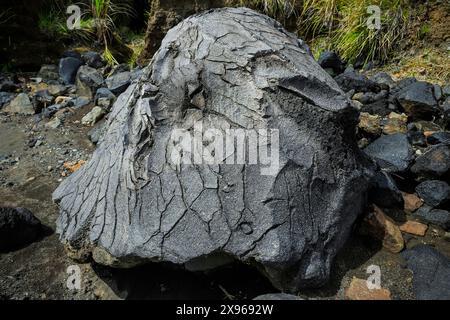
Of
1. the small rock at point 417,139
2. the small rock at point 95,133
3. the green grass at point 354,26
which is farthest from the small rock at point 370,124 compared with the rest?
the small rock at point 95,133

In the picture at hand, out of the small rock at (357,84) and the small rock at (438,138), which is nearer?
the small rock at (438,138)

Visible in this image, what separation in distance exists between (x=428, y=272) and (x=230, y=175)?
3.40ft

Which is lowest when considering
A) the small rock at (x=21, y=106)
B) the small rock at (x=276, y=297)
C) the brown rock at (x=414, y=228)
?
the small rock at (x=21, y=106)

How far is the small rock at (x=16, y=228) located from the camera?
237 cm

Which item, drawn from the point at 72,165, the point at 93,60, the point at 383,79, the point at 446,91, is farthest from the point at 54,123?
the point at 446,91

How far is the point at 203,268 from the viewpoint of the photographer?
2002mm

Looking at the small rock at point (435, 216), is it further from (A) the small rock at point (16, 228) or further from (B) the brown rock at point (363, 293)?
(A) the small rock at point (16, 228)

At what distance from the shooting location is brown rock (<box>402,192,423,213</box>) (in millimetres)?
2553

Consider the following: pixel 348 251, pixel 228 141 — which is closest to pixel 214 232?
pixel 228 141

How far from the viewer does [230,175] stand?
194 centimetres

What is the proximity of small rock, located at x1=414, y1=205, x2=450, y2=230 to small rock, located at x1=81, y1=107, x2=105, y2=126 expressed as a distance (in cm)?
263

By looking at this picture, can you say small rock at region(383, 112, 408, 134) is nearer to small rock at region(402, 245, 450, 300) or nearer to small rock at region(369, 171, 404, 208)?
small rock at region(369, 171, 404, 208)

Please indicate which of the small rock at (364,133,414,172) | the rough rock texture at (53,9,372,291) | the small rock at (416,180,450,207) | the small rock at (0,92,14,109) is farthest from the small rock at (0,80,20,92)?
the small rock at (416,180,450,207)

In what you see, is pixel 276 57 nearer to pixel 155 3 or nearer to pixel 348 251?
pixel 348 251
